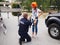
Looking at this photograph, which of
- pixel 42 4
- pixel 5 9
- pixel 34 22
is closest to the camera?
pixel 34 22

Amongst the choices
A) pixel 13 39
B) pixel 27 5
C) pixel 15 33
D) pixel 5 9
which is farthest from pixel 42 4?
pixel 13 39

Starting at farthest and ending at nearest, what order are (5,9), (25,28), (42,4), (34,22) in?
(42,4) < (5,9) < (34,22) < (25,28)

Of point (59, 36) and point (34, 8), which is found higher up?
point (34, 8)

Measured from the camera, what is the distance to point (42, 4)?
21625 mm

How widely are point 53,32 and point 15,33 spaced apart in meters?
2.11

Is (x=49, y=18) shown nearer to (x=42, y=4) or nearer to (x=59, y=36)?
(x=59, y=36)

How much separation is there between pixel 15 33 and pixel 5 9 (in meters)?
2.44

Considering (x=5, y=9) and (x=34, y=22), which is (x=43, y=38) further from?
(x=5, y=9)

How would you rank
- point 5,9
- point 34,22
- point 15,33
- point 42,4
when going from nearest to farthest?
point 34,22 < point 15,33 < point 5,9 < point 42,4

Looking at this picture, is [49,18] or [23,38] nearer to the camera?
[23,38]

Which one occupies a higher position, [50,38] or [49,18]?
[49,18]

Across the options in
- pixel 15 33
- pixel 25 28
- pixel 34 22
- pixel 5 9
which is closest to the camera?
pixel 25 28

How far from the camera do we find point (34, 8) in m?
9.55

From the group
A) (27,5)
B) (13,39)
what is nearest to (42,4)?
(27,5)
